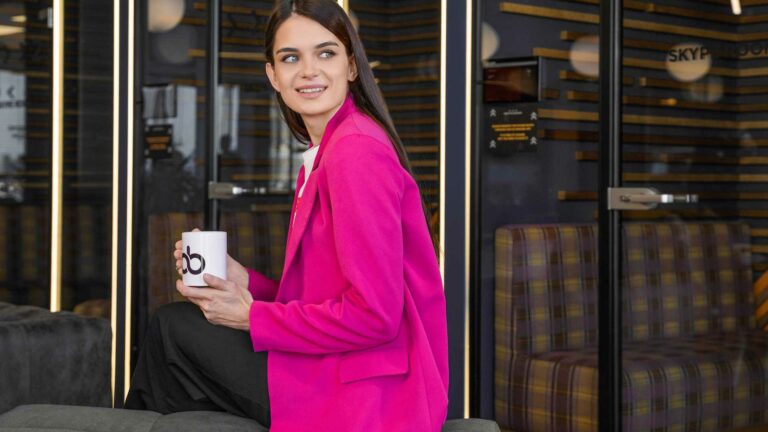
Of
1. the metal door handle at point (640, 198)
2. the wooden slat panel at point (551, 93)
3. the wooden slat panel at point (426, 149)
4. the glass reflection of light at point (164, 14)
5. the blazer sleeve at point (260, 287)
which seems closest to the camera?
the blazer sleeve at point (260, 287)

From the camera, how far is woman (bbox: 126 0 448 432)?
80.7 inches

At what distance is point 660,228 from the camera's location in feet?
10.9

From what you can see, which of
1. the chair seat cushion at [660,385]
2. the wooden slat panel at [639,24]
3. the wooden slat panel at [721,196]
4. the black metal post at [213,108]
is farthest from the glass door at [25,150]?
the wooden slat panel at [721,196]

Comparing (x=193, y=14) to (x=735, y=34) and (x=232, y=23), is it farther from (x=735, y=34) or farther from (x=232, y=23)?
(x=735, y=34)

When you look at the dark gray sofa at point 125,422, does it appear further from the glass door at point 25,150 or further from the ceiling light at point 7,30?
the ceiling light at point 7,30

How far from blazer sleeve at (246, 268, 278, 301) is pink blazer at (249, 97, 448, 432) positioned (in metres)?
0.26

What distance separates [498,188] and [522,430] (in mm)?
800

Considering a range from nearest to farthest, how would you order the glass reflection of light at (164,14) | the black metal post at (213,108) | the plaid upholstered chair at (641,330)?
the plaid upholstered chair at (641,330)
the black metal post at (213,108)
the glass reflection of light at (164,14)

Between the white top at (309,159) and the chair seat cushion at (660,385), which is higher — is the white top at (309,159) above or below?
above

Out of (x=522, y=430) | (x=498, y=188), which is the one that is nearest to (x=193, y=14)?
(x=498, y=188)

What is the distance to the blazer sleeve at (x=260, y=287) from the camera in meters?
2.45

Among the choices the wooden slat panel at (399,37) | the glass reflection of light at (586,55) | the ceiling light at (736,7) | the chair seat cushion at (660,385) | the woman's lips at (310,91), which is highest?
the wooden slat panel at (399,37)

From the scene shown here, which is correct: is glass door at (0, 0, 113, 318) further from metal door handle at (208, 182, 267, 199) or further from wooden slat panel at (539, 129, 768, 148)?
wooden slat panel at (539, 129, 768, 148)

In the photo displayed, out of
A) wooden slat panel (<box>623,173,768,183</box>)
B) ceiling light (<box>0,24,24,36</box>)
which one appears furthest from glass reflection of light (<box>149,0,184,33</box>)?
wooden slat panel (<box>623,173,768,183</box>)
